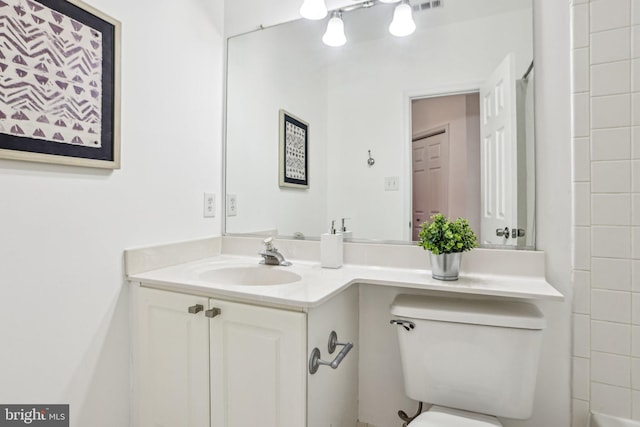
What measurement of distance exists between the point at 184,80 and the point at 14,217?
2.79 feet

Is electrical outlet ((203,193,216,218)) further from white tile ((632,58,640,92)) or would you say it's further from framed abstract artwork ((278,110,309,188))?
white tile ((632,58,640,92))

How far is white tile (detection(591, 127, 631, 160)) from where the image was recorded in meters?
1.04

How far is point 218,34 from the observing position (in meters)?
1.70

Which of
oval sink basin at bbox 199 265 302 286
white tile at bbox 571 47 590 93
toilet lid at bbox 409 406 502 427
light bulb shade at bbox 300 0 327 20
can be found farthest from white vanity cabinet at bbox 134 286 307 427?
light bulb shade at bbox 300 0 327 20

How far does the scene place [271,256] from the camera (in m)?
1.48

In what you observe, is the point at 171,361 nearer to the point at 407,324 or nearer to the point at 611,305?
the point at 407,324

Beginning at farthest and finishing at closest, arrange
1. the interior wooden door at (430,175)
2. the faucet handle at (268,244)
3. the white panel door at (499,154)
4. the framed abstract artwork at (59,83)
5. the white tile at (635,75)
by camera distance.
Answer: the faucet handle at (268,244), the interior wooden door at (430,175), the white panel door at (499,154), the white tile at (635,75), the framed abstract artwork at (59,83)

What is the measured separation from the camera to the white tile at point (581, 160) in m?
1.08

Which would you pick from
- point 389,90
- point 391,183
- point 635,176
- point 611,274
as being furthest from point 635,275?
point 389,90

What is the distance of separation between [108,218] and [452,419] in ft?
4.33

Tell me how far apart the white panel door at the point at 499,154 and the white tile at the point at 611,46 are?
9.4 inches

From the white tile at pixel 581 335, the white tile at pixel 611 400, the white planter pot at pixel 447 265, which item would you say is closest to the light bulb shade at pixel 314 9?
the white planter pot at pixel 447 265

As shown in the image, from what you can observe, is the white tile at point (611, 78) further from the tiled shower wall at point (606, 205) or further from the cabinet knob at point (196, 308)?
the cabinet knob at point (196, 308)

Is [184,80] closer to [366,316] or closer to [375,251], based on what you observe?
[375,251]
